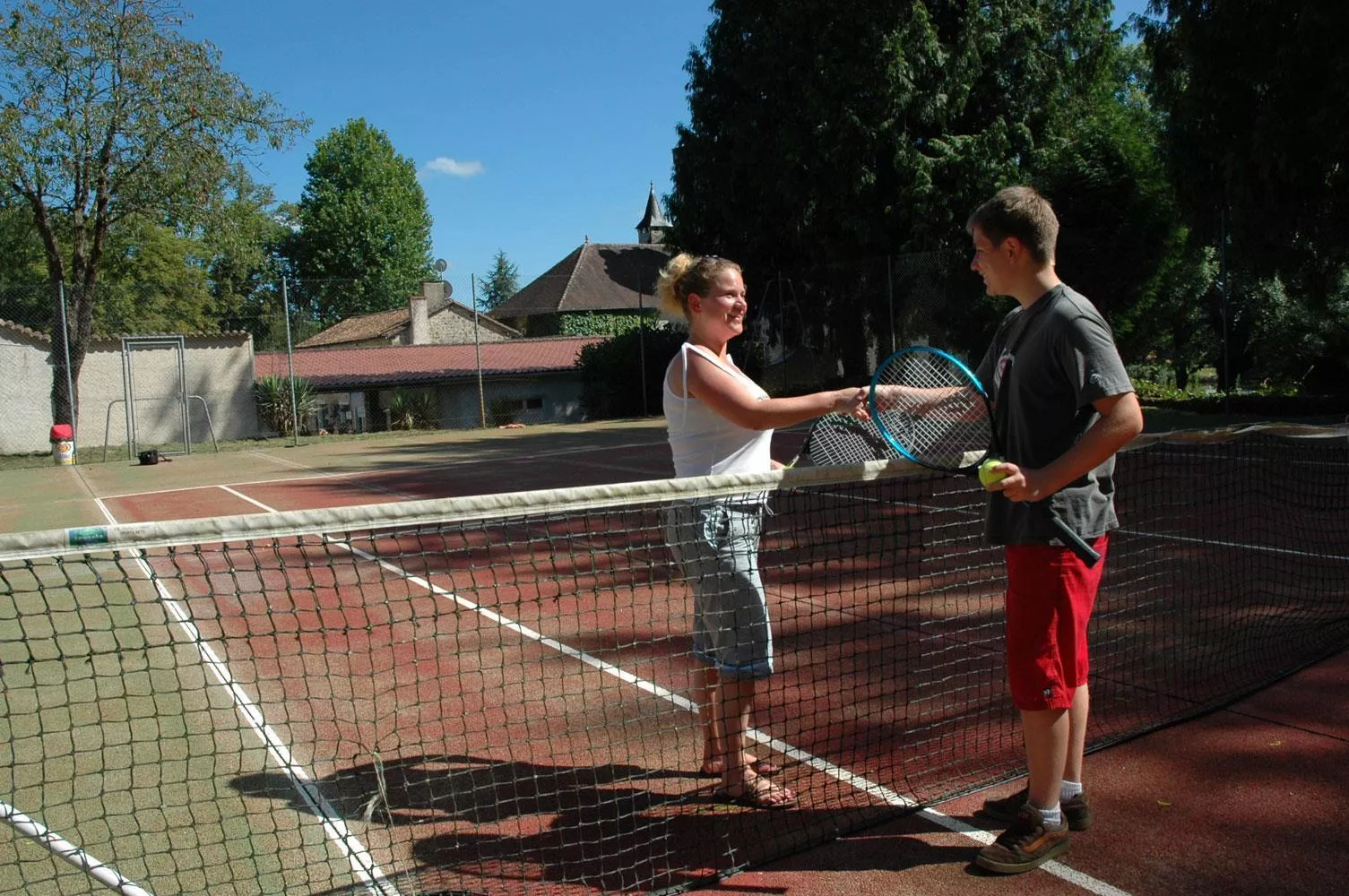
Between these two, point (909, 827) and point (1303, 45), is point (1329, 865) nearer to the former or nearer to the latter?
point (909, 827)

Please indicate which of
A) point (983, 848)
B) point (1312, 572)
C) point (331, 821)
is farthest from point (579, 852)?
point (1312, 572)

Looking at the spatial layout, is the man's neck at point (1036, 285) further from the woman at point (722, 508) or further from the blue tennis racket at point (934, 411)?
the woman at point (722, 508)

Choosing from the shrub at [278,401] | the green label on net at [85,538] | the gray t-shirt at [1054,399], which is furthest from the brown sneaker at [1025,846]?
the shrub at [278,401]

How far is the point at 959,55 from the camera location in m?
22.9

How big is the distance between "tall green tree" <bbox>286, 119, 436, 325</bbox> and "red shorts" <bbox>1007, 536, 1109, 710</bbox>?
65.5 meters

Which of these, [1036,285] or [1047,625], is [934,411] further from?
[1047,625]

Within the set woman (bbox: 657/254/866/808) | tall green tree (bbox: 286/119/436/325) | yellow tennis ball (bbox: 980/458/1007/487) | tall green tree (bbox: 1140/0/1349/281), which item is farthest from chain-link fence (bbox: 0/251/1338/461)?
tall green tree (bbox: 286/119/436/325)

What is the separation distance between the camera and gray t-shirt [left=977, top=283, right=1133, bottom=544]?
2.89 meters

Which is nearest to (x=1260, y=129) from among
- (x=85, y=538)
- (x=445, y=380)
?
(x=85, y=538)

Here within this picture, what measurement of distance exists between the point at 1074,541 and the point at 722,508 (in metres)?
1.10

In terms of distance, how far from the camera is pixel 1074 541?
3039mm

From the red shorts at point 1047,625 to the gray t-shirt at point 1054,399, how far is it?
68 millimetres

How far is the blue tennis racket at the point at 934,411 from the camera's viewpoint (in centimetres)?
319

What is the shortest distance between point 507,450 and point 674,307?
15.9 metres
